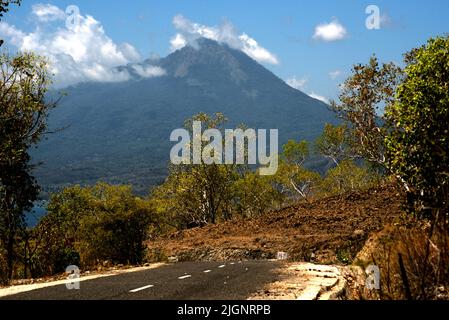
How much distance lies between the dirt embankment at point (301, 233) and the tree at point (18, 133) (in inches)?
377

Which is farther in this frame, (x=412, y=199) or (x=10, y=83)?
(x=10, y=83)

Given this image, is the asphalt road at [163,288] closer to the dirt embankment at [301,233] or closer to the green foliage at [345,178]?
the dirt embankment at [301,233]

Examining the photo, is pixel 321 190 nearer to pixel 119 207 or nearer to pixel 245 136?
pixel 245 136

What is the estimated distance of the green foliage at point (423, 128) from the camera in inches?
522

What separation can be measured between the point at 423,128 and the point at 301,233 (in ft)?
83.0

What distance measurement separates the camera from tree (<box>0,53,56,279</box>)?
32.3m

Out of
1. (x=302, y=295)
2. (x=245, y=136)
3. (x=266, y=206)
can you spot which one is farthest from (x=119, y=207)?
(x=266, y=206)

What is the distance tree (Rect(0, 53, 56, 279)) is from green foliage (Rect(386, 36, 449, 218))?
22284mm

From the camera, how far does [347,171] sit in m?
91.5

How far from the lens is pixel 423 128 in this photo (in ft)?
45.4

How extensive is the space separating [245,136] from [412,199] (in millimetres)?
56098

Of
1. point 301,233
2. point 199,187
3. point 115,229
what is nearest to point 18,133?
point 115,229
